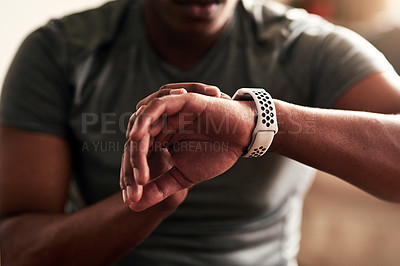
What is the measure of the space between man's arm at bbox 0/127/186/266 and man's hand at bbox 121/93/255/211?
9 centimetres

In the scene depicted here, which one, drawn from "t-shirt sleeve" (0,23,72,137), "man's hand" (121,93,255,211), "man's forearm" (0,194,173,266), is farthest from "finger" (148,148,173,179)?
"t-shirt sleeve" (0,23,72,137)

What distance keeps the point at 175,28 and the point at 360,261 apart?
4.13ft

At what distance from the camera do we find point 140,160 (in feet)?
2.19

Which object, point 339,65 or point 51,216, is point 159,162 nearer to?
point 51,216

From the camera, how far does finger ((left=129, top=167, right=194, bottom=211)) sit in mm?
729

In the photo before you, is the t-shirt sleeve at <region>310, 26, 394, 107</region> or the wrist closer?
the wrist

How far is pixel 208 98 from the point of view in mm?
718

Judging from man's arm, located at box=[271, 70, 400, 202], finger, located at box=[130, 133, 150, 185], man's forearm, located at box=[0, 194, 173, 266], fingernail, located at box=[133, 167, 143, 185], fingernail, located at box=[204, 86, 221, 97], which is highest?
fingernail, located at box=[204, 86, 221, 97]

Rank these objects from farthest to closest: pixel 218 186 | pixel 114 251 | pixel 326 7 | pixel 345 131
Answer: pixel 326 7 < pixel 218 186 < pixel 114 251 < pixel 345 131

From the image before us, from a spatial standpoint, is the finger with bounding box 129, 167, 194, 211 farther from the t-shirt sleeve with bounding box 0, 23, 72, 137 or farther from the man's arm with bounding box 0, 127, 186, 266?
the t-shirt sleeve with bounding box 0, 23, 72, 137

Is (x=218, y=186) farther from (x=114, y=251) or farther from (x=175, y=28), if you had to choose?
(x=175, y=28)

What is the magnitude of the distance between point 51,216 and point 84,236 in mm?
113

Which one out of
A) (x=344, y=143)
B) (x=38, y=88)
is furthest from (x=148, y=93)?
(x=344, y=143)

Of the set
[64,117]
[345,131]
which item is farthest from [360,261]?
[64,117]
